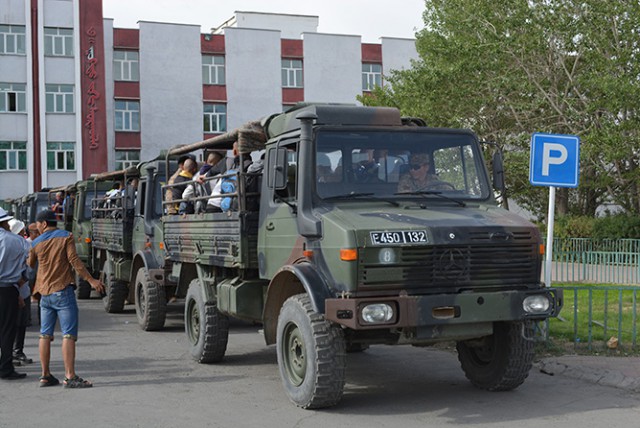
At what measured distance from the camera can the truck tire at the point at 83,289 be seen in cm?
1800

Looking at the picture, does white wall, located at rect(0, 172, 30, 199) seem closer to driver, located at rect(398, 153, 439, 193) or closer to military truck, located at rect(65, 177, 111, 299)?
military truck, located at rect(65, 177, 111, 299)

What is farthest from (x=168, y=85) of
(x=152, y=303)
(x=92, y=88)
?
(x=152, y=303)

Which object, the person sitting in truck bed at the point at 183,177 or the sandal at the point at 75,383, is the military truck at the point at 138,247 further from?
the sandal at the point at 75,383

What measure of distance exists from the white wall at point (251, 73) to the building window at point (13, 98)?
34.2 ft

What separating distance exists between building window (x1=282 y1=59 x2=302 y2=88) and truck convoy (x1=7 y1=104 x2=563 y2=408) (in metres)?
38.7

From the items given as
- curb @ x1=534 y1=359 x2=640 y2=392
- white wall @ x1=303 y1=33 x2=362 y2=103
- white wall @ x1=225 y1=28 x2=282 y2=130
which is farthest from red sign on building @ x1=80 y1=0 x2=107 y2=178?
curb @ x1=534 y1=359 x2=640 y2=392

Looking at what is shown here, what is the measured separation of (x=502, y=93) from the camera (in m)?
26.7

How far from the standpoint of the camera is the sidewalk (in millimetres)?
8047

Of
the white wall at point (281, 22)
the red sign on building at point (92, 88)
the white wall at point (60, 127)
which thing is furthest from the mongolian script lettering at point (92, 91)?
the white wall at point (281, 22)

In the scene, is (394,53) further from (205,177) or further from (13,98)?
(205,177)

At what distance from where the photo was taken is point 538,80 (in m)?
26.2

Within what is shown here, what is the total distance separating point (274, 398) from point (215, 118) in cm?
3962

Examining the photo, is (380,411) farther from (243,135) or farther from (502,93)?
(502,93)

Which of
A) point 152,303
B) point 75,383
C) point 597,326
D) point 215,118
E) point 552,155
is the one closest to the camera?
point 75,383
